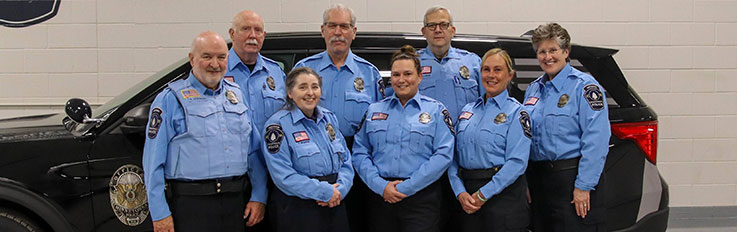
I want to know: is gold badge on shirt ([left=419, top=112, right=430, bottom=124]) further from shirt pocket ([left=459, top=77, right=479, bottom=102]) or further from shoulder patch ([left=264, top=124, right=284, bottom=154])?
shoulder patch ([left=264, top=124, right=284, bottom=154])

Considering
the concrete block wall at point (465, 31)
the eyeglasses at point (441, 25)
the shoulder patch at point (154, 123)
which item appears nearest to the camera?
the shoulder patch at point (154, 123)

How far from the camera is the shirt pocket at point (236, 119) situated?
2.44m

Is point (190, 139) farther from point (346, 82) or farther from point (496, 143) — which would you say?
point (496, 143)

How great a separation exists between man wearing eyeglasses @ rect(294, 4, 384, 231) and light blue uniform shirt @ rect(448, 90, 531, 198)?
20.4 inches

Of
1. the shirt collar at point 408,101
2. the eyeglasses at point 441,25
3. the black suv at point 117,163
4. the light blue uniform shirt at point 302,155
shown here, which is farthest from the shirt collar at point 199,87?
the eyeglasses at point 441,25

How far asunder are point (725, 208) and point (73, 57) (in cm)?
579

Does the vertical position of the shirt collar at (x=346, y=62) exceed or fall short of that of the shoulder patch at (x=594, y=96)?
it exceeds it

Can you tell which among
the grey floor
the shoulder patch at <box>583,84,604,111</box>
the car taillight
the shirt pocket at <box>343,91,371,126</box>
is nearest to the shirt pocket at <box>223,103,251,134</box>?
the shirt pocket at <box>343,91,371,126</box>

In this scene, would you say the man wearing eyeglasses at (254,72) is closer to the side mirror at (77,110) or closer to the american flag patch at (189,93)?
the american flag patch at (189,93)

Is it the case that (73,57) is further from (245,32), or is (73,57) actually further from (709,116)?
(709,116)

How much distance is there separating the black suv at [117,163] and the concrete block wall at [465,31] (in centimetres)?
180

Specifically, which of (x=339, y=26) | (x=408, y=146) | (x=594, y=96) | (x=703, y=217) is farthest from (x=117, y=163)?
(x=703, y=217)

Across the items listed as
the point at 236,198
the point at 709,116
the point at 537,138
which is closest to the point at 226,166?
the point at 236,198

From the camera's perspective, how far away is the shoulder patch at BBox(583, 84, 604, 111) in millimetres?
2650
